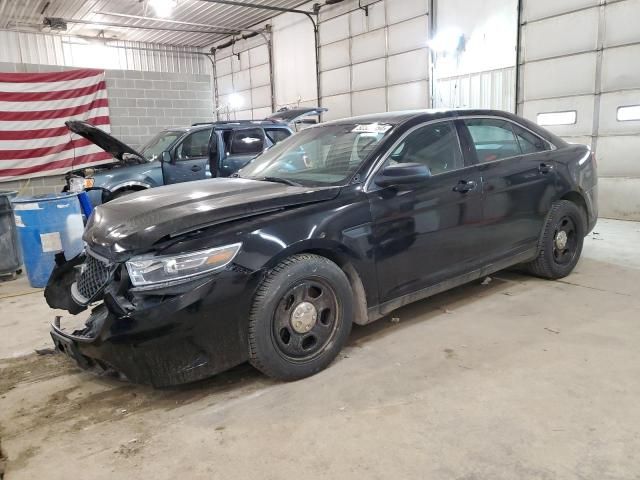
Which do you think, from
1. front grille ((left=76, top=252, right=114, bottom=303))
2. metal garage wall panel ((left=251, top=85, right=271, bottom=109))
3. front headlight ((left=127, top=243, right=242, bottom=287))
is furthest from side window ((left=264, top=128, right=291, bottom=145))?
metal garage wall panel ((left=251, top=85, right=271, bottom=109))

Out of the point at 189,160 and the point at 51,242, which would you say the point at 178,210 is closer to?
the point at 51,242

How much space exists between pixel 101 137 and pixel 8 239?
1.92m

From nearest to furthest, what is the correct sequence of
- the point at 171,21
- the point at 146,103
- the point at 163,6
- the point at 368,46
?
1. the point at 146,103
2. the point at 368,46
3. the point at 163,6
4. the point at 171,21

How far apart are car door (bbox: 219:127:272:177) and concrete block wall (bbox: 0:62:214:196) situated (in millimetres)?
3742

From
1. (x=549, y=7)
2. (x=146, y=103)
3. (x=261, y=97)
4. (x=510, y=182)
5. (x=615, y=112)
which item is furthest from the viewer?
(x=261, y=97)

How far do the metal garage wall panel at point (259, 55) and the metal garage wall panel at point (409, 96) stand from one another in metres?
5.85

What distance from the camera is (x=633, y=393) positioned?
8.41ft

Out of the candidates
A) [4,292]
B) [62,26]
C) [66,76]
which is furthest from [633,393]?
[62,26]

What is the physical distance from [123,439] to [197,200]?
1325mm

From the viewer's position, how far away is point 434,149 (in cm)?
352

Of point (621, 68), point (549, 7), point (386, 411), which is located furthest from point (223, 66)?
point (386, 411)

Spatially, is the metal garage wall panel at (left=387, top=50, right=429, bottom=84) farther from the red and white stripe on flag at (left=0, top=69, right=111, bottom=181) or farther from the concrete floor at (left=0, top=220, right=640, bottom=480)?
the concrete floor at (left=0, top=220, right=640, bottom=480)

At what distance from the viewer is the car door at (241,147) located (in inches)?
300

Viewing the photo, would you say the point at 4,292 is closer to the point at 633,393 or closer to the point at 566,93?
the point at 633,393
